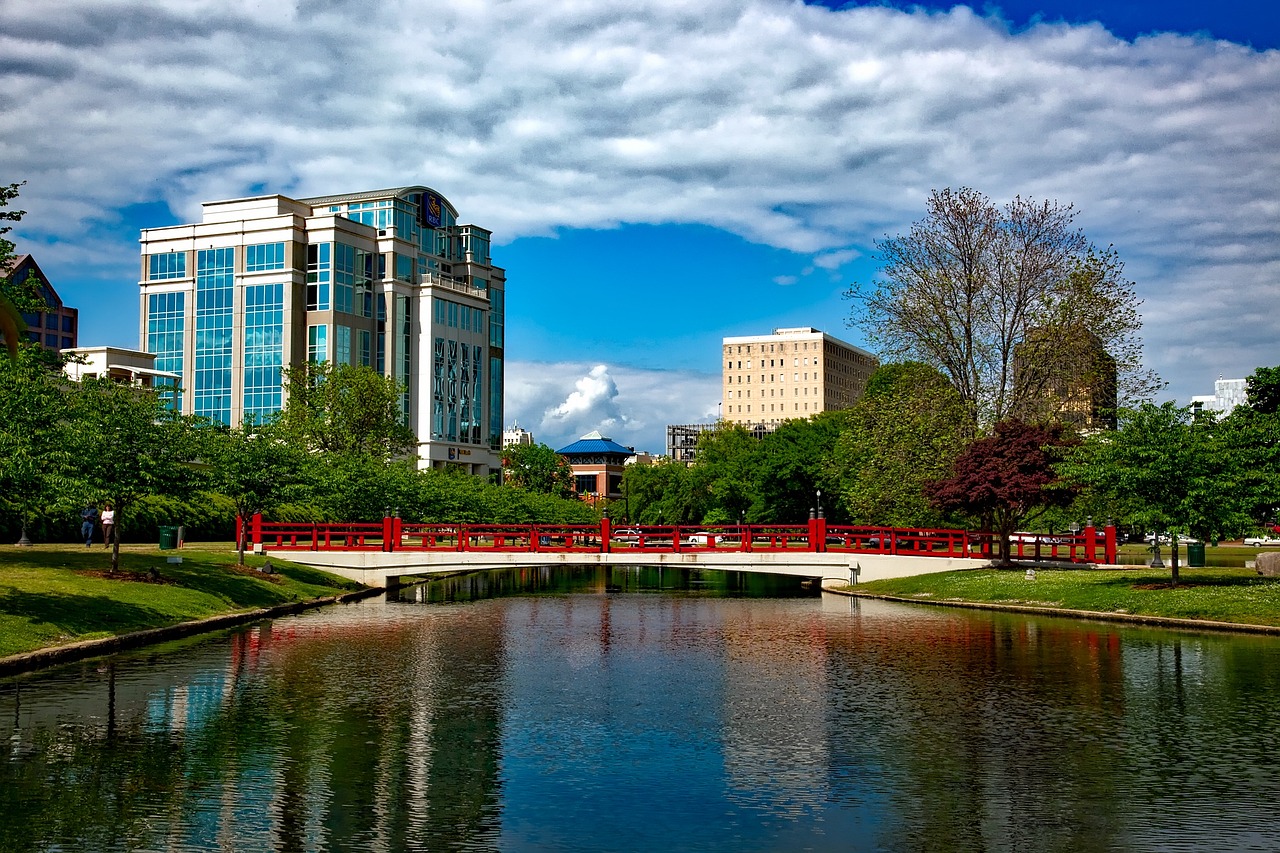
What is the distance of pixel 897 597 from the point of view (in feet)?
174

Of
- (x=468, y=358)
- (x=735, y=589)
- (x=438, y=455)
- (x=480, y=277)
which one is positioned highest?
(x=480, y=277)

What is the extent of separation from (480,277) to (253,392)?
1270 inches

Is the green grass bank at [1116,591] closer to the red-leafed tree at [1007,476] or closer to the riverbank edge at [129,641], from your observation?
the red-leafed tree at [1007,476]

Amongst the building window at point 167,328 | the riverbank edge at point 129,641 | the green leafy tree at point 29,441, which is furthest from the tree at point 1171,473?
the building window at point 167,328

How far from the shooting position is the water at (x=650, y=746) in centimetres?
1352

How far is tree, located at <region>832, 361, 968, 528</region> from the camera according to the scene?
60.2m

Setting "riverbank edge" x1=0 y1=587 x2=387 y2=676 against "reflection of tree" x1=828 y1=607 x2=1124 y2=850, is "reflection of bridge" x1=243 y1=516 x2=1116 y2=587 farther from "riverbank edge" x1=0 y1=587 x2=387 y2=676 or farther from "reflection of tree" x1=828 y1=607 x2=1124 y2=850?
"reflection of tree" x1=828 y1=607 x2=1124 y2=850

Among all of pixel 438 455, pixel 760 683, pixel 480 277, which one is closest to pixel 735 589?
pixel 760 683

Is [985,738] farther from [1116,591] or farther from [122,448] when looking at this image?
[122,448]

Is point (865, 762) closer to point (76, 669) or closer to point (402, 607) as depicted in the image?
point (76, 669)

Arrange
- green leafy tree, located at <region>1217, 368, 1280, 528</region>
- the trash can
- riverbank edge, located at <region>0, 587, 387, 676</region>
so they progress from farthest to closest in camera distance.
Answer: the trash can < green leafy tree, located at <region>1217, 368, 1280, 528</region> < riverbank edge, located at <region>0, 587, 387, 676</region>

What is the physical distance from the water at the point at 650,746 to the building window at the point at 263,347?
3566 inches

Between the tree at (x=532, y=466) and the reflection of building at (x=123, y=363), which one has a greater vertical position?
the reflection of building at (x=123, y=363)

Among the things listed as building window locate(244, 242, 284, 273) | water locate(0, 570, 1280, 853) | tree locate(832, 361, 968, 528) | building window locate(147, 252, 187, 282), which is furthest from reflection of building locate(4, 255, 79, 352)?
water locate(0, 570, 1280, 853)
